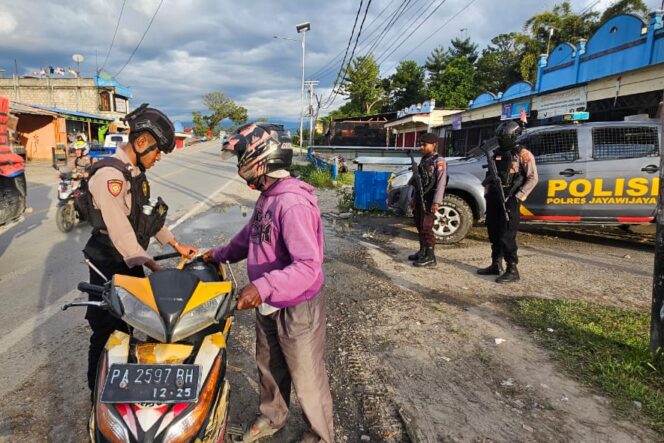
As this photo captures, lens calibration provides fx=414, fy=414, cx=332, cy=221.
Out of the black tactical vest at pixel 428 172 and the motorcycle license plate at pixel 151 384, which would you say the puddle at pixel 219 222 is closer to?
the black tactical vest at pixel 428 172

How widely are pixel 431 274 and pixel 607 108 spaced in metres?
9.26

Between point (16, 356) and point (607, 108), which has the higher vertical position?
point (607, 108)

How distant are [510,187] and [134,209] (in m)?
4.24

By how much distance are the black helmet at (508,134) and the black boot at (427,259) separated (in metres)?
1.62

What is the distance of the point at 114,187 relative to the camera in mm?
2180

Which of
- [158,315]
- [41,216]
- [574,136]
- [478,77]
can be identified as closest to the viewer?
[158,315]

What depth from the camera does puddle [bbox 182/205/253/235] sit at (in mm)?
7727

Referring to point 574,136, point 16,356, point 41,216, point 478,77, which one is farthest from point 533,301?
point 478,77

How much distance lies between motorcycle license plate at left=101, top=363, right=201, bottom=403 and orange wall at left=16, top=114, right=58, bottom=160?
28.9m

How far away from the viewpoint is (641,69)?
9359 mm

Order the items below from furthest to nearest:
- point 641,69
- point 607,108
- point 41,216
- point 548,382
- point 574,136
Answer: point 607,108 < point 641,69 < point 41,216 < point 574,136 < point 548,382

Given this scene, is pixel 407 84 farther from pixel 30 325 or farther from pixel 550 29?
pixel 30 325

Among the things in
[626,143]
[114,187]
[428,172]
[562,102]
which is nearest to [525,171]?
[428,172]

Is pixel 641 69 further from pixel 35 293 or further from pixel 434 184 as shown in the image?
pixel 35 293
